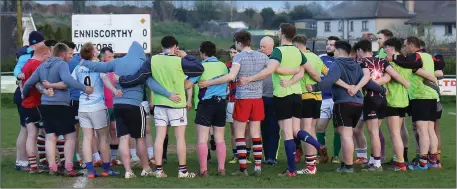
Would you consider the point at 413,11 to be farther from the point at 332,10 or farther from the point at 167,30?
the point at 167,30

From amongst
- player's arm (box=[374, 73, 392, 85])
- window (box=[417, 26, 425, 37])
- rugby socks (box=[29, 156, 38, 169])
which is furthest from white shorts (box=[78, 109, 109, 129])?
window (box=[417, 26, 425, 37])

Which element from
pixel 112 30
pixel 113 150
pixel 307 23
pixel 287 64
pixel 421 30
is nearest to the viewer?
pixel 287 64

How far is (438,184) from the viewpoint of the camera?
1140cm

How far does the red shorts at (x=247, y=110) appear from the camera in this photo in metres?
12.1

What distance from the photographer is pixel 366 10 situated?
283ft

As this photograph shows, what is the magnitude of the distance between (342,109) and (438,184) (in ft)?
5.99

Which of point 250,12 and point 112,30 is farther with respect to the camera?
point 250,12

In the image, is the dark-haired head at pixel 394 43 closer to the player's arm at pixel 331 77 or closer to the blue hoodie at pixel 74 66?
the player's arm at pixel 331 77

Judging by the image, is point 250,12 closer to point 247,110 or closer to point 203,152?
point 247,110

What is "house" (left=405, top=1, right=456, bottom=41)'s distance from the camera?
77.3 m

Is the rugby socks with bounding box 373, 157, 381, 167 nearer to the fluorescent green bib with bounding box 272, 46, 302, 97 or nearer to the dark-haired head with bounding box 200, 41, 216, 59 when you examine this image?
the fluorescent green bib with bounding box 272, 46, 302, 97

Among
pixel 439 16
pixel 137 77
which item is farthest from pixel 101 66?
pixel 439 16

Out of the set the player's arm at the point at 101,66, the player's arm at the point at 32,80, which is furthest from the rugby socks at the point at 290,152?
the player's arm at the point at 32,80

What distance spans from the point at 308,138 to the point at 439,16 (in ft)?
240
